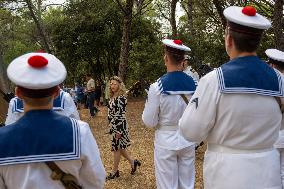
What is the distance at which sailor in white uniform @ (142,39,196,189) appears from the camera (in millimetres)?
5227

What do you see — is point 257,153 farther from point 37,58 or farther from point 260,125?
point 37,58

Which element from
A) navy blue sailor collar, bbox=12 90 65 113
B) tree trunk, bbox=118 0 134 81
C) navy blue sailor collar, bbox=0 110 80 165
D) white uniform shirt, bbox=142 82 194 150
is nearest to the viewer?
navy blue sailor collar, bbox=0 110 80 165

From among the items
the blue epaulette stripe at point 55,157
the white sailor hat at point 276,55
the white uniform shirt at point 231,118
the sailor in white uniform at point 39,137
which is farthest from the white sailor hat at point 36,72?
the white sailor hat at point 276,55

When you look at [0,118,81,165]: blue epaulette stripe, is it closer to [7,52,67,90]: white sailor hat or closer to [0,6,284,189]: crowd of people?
[0,6,284,189]: crowd of people

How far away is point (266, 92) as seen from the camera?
3.29 meters

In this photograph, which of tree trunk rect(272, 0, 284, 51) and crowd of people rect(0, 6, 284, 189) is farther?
tree trunk rect(272, 0, 284, 51)

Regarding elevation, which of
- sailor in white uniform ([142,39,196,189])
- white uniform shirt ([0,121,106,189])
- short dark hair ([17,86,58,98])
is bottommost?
sailor in white uniform ([142,39,196,189])

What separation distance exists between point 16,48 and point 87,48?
60.8ft

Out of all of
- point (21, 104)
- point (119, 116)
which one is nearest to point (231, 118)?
point (21, 104)

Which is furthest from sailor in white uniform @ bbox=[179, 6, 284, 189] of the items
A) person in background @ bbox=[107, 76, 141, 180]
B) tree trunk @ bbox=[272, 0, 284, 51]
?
tree trunk @ bbox=[272, 0, 284, 51]

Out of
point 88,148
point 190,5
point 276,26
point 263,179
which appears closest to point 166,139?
point 263,179

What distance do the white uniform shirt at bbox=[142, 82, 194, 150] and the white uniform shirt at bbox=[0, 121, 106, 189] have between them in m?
2.42

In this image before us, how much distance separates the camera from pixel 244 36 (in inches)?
127

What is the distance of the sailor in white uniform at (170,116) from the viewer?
5227mm
